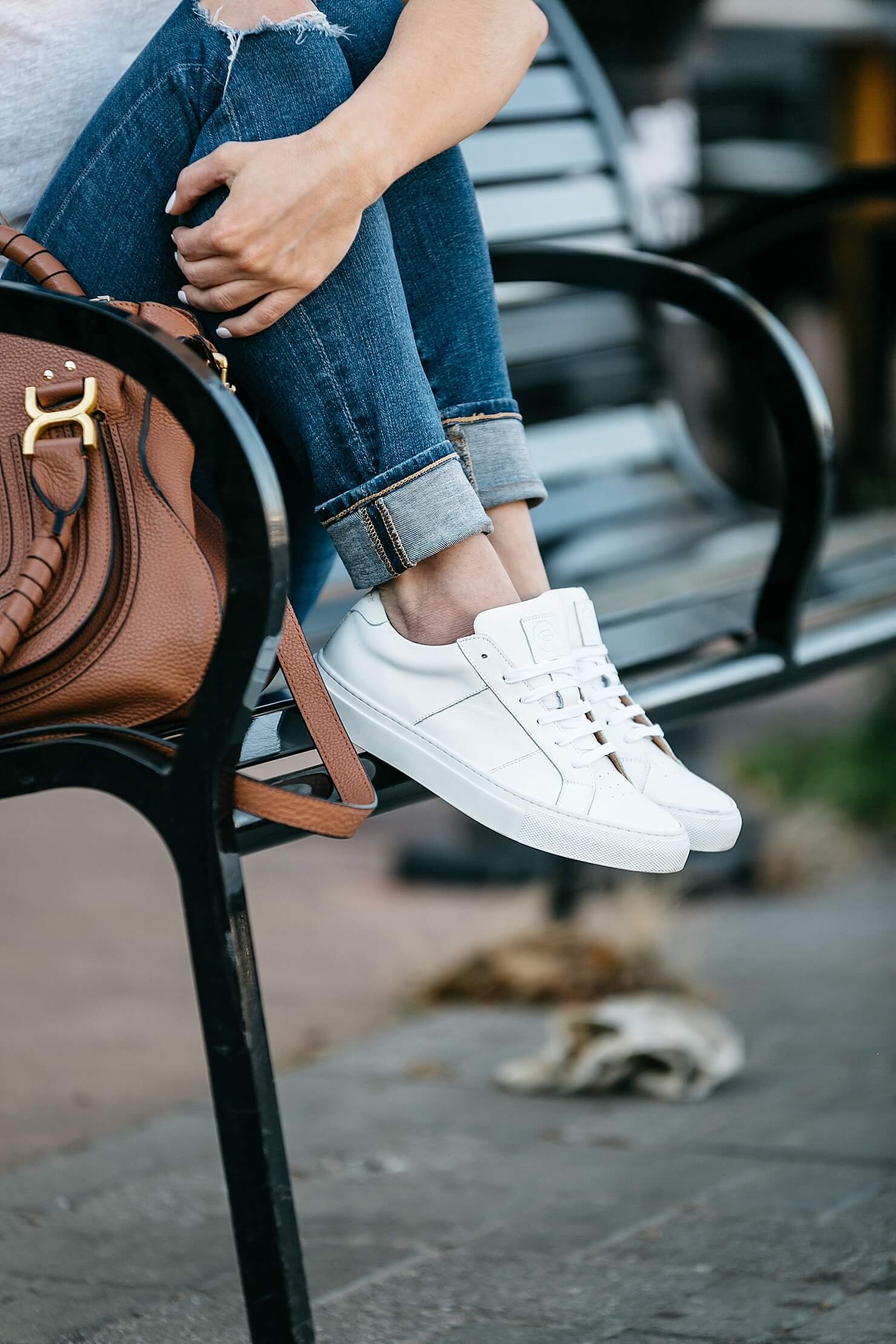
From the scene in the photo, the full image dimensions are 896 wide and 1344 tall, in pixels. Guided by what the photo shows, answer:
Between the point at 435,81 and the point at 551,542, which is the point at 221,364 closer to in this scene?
the point at 435,81

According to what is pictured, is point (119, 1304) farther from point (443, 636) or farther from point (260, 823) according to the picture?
point (443, 636)

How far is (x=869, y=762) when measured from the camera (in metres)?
4.22

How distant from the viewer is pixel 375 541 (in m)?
1.27

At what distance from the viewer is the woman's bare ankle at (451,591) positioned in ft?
4.25

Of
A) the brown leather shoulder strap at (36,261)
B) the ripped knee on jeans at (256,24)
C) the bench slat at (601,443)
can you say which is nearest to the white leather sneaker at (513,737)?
the brown leather shoulder strap at (36,261)

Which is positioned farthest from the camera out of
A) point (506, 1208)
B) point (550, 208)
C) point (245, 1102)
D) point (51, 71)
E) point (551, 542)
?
point (550, 208)

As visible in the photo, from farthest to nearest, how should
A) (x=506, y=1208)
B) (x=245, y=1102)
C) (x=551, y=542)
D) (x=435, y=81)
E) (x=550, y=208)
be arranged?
(x=550, y=208)
(x=551, y=542)
(x=506, y=1208)
(x=435, y=81)
(x=245, y=1102)

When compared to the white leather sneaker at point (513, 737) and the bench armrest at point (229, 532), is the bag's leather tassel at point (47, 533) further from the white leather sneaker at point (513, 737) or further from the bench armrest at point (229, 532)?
the white leather sneaker at point (513, 737)

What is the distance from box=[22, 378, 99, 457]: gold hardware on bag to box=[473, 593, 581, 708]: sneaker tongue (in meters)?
0.34

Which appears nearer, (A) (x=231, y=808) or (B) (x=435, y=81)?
(A) (x=231, y=808)

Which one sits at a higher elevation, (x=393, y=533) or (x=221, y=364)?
(x=221, y=364)

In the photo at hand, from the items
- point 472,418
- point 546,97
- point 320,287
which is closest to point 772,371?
point 472,418

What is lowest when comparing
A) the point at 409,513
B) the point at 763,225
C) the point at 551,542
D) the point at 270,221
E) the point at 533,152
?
the point at 409,513

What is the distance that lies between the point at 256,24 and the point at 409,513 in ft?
1.32
